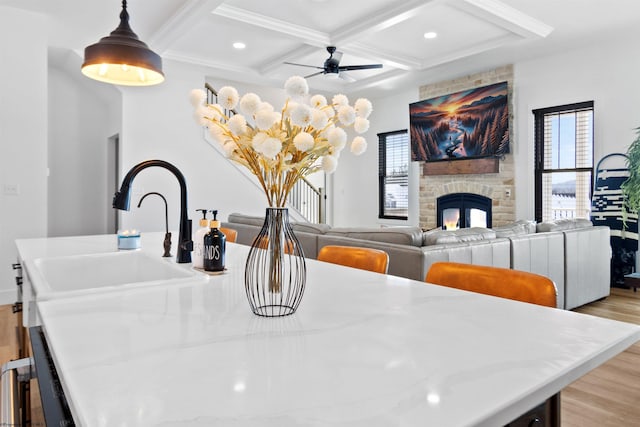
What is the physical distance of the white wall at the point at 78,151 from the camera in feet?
20.6

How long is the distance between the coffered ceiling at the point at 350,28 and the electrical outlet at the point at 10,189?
171 centimetres

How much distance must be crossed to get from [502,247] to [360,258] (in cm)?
182

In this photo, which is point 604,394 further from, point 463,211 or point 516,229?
point 463,211

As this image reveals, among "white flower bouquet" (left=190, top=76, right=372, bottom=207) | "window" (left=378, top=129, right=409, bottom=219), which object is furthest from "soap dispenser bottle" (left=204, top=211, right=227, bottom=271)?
"window" (left=378, top=129, right=409, bottom=219)

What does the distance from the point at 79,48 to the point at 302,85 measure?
555 centimetres

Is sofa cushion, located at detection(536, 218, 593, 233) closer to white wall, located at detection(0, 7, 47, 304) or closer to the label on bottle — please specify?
the label on bottle

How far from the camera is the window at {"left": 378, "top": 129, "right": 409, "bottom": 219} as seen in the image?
25.7 ft

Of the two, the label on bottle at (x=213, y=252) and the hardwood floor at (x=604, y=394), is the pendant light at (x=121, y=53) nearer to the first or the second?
the label on bottle at (x=213, y=252)

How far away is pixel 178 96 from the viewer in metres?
6.21

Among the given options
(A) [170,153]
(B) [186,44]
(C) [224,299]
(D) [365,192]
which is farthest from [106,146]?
(C) [224,299]

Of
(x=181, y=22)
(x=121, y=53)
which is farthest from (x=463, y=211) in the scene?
(x=121, y=53)

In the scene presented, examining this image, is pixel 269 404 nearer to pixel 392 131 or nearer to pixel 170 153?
pixel 170 153

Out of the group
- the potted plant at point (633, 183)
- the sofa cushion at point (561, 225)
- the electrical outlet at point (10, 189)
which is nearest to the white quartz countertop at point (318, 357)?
the sofa cushion at point (561, 225)

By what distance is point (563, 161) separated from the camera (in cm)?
580
